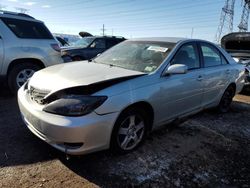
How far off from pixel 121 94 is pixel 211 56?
2715 millimetres

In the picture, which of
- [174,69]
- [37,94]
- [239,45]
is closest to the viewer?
[37,94]

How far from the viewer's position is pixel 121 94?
10.8ft

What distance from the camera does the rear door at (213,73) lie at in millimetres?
4953

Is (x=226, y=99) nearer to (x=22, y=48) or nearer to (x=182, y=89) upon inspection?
(x=182, y=89)

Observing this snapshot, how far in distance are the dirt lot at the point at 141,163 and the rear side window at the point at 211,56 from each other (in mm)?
1315

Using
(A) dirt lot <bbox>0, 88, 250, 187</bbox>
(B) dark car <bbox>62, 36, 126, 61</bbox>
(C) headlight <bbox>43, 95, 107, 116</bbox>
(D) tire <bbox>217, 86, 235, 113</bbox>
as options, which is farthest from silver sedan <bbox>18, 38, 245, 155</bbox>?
(B) dark car <bbox>62, 36, 126, 61</bbox>

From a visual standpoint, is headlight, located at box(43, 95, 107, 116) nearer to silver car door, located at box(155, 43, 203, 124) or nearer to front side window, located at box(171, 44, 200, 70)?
silver car door, located at box(155, 43, 203, 124)

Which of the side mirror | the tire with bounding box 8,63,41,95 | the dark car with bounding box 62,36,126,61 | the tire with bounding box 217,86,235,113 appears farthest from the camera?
the dark car with bounding box 62,36,126,61

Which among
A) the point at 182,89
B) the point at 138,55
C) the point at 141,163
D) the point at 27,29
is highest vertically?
the point at 27,29

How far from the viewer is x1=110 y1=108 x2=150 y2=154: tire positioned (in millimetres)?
3410

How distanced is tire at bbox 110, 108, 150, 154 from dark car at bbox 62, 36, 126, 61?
7.06m

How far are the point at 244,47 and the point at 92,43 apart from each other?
5833 millimetres

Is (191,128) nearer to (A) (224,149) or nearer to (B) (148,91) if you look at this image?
(A) (224,149)

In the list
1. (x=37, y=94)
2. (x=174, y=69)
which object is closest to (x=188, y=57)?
(x=174, y=69)
